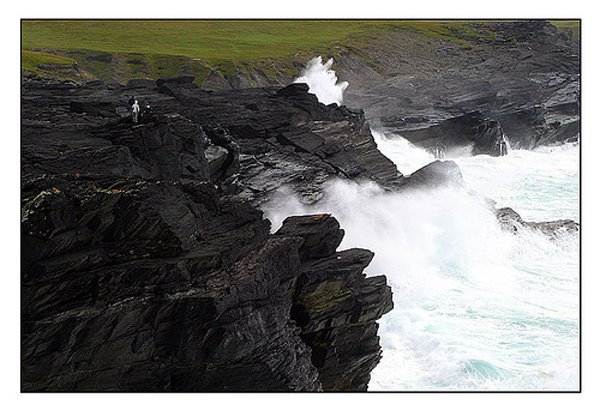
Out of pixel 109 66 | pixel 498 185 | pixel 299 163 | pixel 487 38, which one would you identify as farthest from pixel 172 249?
pixel 487 38

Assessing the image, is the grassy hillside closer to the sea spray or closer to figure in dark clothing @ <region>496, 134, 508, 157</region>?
figure in dark clothing @ <region>496, 134, 508, 157</region>

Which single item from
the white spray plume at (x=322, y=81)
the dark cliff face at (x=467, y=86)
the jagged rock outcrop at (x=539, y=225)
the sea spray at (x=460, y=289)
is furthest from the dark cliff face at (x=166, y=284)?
the white spray plume at (x=322, y=81)

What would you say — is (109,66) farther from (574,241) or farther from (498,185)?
(574,241)

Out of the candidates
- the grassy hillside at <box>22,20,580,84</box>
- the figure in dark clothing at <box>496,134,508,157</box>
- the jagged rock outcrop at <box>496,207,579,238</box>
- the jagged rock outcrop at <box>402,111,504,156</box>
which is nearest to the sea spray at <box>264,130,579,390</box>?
the jagged rock outcrop at <box>496,207,579,238</box>

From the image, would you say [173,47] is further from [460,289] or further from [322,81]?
[460,289]

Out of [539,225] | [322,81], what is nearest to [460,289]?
[539,225]
